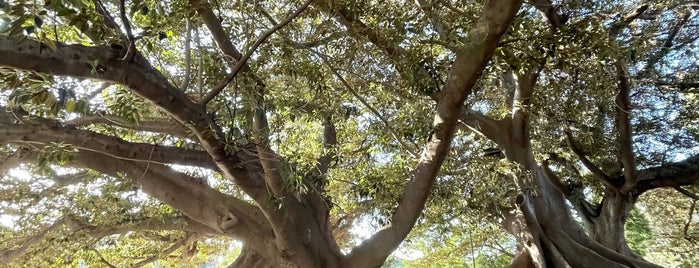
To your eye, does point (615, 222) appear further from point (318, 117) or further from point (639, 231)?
point (639, 231)

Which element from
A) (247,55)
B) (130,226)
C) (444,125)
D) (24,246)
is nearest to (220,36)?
(247,55)

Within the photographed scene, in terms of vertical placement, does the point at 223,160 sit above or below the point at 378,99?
below

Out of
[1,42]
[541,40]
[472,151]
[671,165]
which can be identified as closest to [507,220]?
[472,151]

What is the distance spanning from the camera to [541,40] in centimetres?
306

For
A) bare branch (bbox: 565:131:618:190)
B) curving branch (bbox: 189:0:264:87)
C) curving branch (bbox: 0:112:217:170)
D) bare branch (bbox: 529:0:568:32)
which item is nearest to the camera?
curving branch (bbox: 0:112:217:170)

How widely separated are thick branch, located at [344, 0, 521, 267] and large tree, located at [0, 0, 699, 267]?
12 mm

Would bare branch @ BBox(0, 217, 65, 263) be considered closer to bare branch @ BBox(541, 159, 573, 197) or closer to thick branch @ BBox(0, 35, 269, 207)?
thick branch @ BBox(0, 35, 269, 207)

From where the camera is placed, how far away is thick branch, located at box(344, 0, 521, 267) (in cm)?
258

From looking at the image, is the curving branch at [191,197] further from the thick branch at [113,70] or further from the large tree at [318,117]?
the thick branch at [113,70]

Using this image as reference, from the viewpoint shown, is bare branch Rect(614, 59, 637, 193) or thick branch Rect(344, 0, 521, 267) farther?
bare branch Rect(614, 59, 637, 193)

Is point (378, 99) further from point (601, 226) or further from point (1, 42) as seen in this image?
point (601, 226)

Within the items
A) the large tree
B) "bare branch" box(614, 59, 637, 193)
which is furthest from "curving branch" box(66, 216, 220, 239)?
"bare branch" box(614, 59, 637, 193)

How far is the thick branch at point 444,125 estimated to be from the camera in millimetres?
2576

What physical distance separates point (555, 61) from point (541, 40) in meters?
0.45
